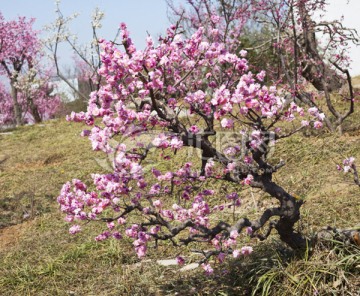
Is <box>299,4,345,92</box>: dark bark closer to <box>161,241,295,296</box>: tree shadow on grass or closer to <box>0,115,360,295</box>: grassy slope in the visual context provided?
<box>0,115,360,295</box>: grassy slope

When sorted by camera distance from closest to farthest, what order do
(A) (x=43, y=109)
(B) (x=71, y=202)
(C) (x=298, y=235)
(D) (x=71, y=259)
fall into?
(B) (x=71, y=202), (C) (x=298, y=235), (D) (x=71, y=259), (A) (x=43, y=109)

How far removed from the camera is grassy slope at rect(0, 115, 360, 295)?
354 centimetres

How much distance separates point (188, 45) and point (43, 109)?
30.1 metres

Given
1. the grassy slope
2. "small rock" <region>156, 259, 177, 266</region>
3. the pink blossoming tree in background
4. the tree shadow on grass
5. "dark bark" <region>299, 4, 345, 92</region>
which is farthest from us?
"dark bark" <region>299, 4, 345, 92</region>

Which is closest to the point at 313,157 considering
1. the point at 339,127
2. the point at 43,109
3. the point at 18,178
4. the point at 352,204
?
the point at 339,127

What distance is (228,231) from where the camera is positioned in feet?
11.5

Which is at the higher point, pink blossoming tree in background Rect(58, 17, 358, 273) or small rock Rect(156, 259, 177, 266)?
pink blossoming tree in background Rect(58, 17, 358, 273)

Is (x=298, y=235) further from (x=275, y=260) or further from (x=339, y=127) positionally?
(x=339, y=127)

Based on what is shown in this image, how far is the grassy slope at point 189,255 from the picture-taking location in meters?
3.54

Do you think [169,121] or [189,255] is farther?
[189,255]

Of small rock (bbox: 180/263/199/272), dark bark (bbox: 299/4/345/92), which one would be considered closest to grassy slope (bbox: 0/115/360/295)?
small rock (bbox: 180/263/199/272)

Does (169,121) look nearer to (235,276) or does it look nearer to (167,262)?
(235,276)

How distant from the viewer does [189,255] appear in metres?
4.89

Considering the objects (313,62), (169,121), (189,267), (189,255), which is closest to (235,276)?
(189,267)
